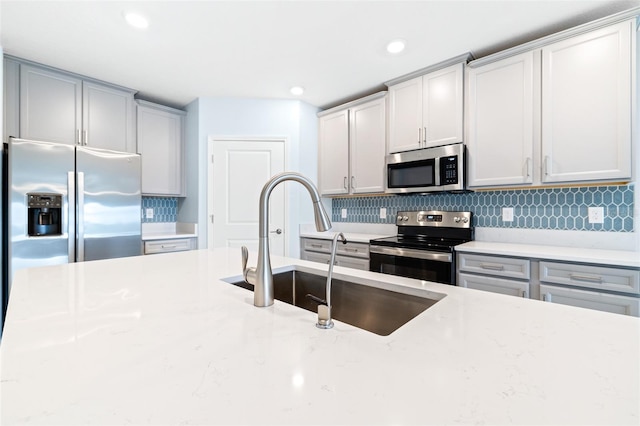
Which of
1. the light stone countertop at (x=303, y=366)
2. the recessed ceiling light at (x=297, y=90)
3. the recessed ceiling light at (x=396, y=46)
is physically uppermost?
the recessed ceiling light at (x=297, y=90)

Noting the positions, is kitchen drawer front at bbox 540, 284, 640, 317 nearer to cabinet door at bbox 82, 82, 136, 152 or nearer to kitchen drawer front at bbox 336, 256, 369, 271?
kitchen drawer front at bbox 336, 256, 369, 271

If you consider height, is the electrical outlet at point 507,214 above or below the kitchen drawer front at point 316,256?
above

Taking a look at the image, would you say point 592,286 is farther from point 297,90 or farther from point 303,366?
point 297,90

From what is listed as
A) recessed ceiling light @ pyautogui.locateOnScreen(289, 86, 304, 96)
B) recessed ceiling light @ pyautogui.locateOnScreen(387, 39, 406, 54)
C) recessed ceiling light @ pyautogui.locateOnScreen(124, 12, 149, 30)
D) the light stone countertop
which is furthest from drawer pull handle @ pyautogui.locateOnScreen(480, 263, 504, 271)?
recessed ceiling light @ pyautogui.locateOnScreen(124, 12, 149, 30)

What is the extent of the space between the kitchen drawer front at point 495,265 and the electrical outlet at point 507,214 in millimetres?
636

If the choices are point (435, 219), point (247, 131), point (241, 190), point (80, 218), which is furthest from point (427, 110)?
point (80, 218)

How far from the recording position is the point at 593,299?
1.78 metres

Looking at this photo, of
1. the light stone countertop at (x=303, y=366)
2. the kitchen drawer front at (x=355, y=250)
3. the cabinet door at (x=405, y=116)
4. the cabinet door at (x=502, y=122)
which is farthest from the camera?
the kitchen drawer front at (x=355, y=250)

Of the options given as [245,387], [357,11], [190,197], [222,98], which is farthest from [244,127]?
[245,387]

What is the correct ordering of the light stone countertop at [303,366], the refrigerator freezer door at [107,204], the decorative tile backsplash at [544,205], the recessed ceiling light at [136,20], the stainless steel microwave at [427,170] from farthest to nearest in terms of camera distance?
1. the refrigerator freezer door at [107,204]
2. the stainless steel microwave at [427,170]
3. the decorative tile backsplash at [544,205]
4. the recessed ceiling light at [136,20]
5. the light stone countertop at [303,366]

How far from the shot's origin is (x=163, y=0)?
6.16ft

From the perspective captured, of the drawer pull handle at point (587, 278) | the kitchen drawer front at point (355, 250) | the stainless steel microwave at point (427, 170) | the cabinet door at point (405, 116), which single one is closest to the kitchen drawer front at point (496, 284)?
the drawer pull handle at point (587, 278)

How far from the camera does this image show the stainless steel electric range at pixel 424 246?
2.31 metres

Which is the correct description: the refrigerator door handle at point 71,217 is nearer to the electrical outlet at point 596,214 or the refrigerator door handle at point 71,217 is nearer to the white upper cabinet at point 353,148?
the white upper cabinet at point 353,148
